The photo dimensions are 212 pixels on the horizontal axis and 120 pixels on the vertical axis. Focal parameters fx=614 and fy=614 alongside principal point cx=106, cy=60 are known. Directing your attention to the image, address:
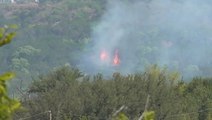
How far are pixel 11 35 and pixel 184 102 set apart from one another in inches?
1829

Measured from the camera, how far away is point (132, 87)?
48062 mm

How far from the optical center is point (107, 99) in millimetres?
43969

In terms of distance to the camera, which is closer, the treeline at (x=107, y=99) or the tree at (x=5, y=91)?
the tree at (x=5, y=91)

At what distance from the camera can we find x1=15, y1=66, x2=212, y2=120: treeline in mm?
42675

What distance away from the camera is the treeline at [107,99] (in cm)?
4268

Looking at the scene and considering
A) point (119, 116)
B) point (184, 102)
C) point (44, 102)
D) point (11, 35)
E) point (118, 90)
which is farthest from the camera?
point (184, 102)

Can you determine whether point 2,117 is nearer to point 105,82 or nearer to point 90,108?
point 90,108

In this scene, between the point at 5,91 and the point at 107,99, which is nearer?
the point at 5,91

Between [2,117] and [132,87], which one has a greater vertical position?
[132,87]

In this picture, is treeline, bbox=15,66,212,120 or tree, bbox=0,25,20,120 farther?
treeline, bbox=15,66,212,120

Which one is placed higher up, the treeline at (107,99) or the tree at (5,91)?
the treeline at (107,99)

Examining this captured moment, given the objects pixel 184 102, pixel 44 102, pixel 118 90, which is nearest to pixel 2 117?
pixel 44 102

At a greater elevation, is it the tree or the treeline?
the treeline

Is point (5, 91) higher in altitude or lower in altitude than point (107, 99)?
lower
